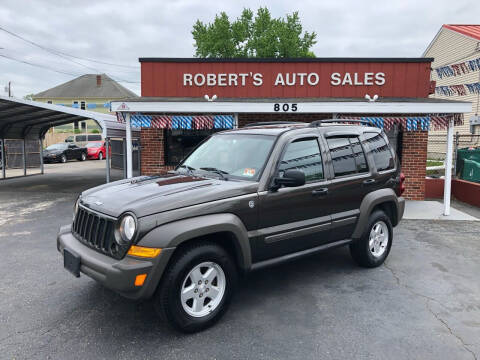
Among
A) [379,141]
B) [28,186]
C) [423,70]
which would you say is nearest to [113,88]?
[28,186]

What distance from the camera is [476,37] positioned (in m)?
20.5

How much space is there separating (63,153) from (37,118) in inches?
438

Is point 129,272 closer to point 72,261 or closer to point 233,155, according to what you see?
point 72,261

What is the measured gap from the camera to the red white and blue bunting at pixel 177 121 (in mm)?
9156

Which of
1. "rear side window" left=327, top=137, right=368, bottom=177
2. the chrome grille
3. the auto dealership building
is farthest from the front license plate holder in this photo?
the auto dealership building

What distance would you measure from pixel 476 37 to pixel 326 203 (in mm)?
21707

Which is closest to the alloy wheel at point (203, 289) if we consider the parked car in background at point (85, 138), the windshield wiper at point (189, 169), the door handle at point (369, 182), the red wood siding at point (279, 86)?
the windshield wiper at point (189, 169)

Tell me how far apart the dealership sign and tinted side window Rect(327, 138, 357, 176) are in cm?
690

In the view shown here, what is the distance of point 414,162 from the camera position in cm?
1055

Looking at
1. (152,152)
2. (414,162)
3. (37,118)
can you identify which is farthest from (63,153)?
(414,162)

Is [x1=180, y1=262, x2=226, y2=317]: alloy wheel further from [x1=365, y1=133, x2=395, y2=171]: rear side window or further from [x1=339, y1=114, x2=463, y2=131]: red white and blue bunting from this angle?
[x1=339, y1=114, x2=463, y2=131]: red white and blue bunting

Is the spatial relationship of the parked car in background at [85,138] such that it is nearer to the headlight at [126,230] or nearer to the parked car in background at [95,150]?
the parked car in background at [95,150]

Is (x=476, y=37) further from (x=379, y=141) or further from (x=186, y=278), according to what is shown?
(x=186, y=278)

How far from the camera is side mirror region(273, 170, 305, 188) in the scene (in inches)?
143
